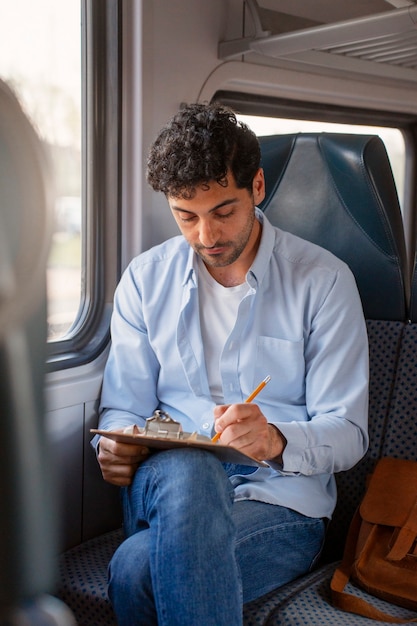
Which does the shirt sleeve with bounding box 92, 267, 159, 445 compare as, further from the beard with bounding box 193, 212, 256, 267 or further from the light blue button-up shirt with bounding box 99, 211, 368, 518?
the beard with bounding box 193, 212, 256, 267

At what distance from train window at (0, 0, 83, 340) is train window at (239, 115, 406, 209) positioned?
2.13ft

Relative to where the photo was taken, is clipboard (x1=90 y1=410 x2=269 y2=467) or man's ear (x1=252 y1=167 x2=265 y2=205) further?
man's ear (x1=252 y1=167 x2=265 y2=205)

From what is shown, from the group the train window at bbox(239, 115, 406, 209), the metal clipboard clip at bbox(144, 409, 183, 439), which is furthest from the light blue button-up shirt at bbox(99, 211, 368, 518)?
the train window at bbox(239, 115, 406, 209)

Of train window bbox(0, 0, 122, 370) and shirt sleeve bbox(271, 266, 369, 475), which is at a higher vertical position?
train window bbox(0, 0, 122, 370)

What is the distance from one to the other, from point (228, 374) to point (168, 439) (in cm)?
45

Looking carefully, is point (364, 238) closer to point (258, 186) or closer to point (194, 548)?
point (258, 186)

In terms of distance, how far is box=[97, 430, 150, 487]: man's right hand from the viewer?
1866mm

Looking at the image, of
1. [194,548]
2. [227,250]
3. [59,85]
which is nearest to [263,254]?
[227,250]

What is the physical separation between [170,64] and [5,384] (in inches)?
83.5

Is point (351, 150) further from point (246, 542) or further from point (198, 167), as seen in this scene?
point (246, 542)

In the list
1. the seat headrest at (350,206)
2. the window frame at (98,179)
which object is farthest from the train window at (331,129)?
the window frame at (98,179)

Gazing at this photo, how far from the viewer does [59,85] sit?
2207 mm

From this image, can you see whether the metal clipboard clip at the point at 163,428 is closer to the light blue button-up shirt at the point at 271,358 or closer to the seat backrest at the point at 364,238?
the light blue button-up shirt at the point at 271,358

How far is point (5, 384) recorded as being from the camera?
0.51 metres
